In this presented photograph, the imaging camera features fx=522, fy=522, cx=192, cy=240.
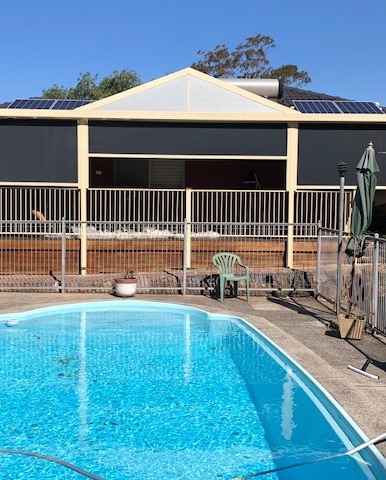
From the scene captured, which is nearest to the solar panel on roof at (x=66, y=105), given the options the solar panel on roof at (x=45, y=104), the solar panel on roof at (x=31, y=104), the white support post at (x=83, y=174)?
the solar panel on roof at (x=45, y=104)

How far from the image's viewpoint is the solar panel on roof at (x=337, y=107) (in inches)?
575

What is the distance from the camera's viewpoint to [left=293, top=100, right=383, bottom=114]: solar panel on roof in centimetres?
1461

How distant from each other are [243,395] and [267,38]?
3776 centimetres

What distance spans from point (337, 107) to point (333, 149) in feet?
6.03

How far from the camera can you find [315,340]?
27.2 feet

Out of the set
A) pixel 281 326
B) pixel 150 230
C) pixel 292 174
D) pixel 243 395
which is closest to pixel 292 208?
pixel 292 174

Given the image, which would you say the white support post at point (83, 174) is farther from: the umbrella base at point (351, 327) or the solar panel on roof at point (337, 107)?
the umbrella base at point (351, 327)

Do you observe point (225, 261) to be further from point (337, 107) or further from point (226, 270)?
point (337, 107)

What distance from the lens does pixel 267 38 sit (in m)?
39.7

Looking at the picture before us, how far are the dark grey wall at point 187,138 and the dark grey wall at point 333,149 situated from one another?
644 mm

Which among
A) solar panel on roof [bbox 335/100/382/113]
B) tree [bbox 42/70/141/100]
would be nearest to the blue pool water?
solar panel on roof [bbox 335/100/382/113]

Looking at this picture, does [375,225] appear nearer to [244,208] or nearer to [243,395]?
[244,208]

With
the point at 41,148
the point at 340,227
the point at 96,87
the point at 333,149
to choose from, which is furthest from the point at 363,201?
the point at 96,87

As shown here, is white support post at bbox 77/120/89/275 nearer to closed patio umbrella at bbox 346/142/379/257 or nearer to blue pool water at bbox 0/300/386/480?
blue pool water at bbox 0/300/386/480
